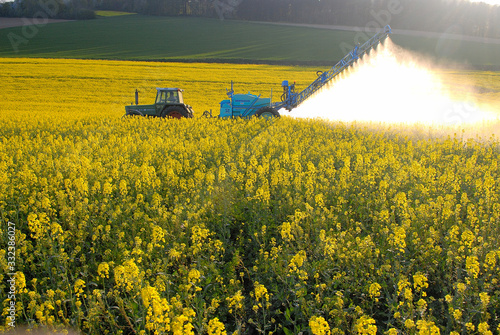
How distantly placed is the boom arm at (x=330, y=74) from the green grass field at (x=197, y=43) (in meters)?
29.1

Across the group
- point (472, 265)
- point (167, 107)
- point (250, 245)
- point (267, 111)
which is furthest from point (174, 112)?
point (472, 265)

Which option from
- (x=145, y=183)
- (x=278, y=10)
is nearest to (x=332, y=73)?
(x=145, y=183)

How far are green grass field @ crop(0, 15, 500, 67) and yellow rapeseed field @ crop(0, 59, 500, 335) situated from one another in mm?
41506

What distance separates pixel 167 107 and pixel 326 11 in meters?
61.7

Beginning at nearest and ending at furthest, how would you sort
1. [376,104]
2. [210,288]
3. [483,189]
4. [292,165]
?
1. [210,288]
2. [483,189]
3. [292,165]
4. [376,104]

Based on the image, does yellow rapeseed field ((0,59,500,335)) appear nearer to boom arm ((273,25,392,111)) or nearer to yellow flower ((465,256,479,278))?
yellow flower ((465,256,479,278))

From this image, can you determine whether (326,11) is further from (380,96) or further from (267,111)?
(267,111)

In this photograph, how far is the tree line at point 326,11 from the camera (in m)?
53.1

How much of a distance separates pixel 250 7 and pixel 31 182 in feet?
253

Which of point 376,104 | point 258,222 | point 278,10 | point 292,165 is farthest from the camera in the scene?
Result: point 278,10

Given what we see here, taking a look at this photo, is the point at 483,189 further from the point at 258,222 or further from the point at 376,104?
the point at 376,104

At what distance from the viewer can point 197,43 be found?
180 ft

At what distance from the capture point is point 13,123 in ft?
43.0

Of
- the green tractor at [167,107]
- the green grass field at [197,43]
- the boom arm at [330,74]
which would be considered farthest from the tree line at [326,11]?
the green tractor at [167,107]
